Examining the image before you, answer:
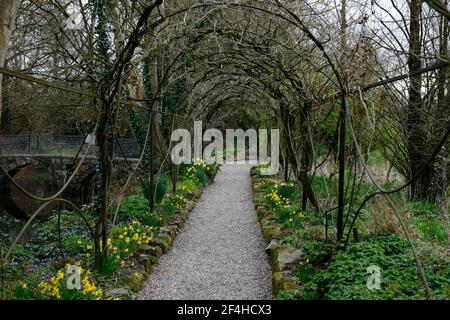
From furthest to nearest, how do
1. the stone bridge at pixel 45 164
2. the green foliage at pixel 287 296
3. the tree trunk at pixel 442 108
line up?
the stone bridge at pixel 45 164, the tree trunk at pixel 442 108, the green foliage at pixel 287 296

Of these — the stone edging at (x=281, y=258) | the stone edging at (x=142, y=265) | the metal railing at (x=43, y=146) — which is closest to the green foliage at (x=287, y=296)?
the stone edging at (x=281, y=258)

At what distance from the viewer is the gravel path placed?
13.0 feet

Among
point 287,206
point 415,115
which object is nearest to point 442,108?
point 415,115

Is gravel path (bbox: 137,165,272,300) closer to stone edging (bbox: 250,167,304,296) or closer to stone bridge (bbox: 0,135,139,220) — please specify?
stone edging (bbox: 250,167,304,296)

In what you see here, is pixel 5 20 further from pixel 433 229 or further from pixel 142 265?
pixel 433 229

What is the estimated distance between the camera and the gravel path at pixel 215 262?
3.96 meters

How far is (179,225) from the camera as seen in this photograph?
21.2ft

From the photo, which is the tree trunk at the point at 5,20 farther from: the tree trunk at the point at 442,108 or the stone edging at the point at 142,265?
the tree trunk at the point at 442,108

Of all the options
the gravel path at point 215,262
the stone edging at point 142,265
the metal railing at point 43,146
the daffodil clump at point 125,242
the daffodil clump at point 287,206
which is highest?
the metal railing at point 43,146

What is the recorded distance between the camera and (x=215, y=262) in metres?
4.95

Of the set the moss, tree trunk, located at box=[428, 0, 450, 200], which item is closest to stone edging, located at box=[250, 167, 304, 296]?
the moss

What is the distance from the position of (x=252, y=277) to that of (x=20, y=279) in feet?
7.31
